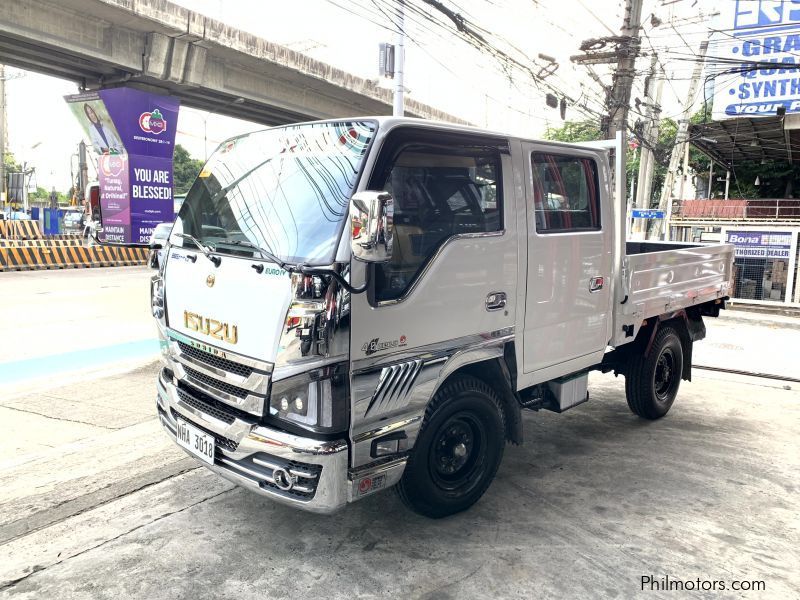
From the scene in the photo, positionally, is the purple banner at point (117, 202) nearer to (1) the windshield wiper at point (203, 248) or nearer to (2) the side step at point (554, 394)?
(1) the windshield wiper at point (203, 248)

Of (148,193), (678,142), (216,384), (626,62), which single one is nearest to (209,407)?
(216,384)

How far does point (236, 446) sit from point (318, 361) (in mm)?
649

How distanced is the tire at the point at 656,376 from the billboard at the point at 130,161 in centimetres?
918

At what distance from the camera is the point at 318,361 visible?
2719 mm

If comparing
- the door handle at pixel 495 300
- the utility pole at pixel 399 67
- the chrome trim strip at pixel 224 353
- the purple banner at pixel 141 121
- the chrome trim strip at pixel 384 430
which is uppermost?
the utility pole at pixel 399 67

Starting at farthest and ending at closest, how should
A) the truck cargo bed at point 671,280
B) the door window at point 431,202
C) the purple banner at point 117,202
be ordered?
the purple banner at point 117,202, the truck cargo bed at point 671,280, the door window at point 431,202

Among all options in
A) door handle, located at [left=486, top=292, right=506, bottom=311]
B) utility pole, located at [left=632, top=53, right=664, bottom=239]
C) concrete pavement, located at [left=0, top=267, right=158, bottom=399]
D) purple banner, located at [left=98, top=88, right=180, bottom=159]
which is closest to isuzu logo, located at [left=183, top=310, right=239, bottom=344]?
door handle, located at [left=486, top=292, right=506, bottom=311]

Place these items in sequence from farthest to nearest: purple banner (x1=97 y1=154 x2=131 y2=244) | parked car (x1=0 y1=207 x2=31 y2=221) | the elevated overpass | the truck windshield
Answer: parked car (x1=0 y1=207 x2=31 y2=221) → the elevated overpass → purple banner (x1=97 y1=154 x2=131 y2=244) → the truck windshield

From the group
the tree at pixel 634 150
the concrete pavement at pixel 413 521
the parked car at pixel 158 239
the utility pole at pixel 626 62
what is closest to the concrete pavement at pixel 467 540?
the concrete pavement at pixel 413 521

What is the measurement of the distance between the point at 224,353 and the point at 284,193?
854 millimetres

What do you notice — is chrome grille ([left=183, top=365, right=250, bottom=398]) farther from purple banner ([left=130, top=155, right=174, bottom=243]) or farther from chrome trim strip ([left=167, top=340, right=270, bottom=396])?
purple banner ([left=130, top=155, right=174, bottom=243])

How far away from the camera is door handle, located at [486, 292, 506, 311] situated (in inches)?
137

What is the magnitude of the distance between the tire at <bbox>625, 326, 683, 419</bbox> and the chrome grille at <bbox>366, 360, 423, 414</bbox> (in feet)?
9.71

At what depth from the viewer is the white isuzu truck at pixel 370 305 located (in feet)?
9.07
